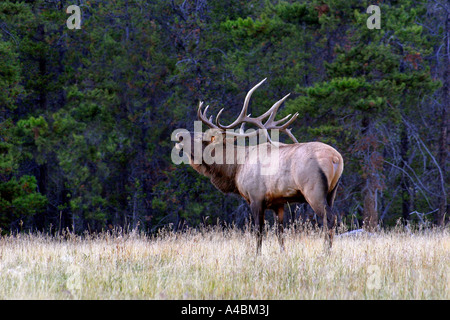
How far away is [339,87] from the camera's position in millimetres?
12875

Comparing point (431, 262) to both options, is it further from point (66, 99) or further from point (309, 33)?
point (66, 99)

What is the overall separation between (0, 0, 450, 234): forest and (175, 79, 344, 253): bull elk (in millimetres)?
4985

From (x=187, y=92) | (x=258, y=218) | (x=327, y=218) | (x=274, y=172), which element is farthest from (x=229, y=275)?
(x=187, y=92)

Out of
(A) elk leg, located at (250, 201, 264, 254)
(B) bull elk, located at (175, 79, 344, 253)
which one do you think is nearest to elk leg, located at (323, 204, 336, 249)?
(B) bull elk, located at (175, 79, 344, 253)

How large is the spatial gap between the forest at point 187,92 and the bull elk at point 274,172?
498 cm

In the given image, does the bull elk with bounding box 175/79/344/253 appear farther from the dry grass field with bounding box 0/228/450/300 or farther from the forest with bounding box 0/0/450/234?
the forest with bounding box 0/0/450/234

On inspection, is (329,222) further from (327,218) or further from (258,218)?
(258,218)

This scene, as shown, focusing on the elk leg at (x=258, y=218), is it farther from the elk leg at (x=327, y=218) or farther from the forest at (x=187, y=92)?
the forest at (x=187, y=92)

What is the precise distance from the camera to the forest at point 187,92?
13789 millimetres

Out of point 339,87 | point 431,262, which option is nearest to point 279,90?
point 339,87

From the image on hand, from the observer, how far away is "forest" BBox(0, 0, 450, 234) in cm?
1379

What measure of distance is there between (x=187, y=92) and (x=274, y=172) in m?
10.0

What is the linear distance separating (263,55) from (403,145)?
624 cm

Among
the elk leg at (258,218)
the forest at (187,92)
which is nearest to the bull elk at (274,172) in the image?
the elk leg at (258,218)
